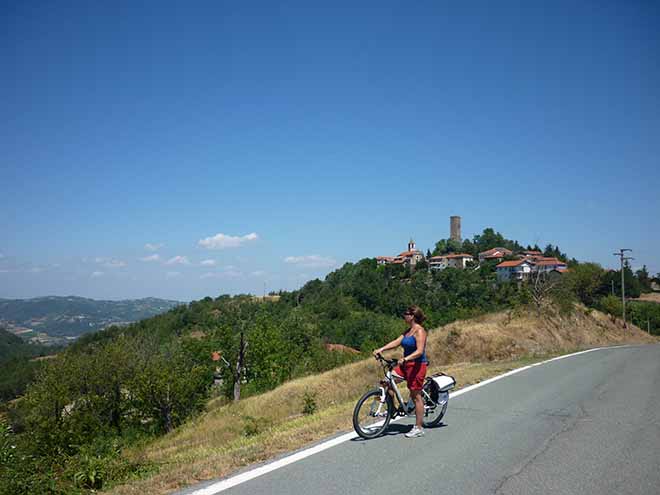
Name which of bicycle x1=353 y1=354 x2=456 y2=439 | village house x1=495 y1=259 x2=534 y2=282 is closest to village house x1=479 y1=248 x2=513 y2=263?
village house x1=495 y1=259 x2=534 y2=282

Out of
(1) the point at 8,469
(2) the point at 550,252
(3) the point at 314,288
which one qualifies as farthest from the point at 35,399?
(2) the point at 550,252

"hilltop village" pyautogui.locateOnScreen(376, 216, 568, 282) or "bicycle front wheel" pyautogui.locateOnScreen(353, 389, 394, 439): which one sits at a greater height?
"hilltop village" pyautogui.locateOnScreen(376, 216, 568, 282)

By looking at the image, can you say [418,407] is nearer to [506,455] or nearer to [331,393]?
[506,455]

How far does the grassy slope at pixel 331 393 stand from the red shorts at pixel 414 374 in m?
1.25

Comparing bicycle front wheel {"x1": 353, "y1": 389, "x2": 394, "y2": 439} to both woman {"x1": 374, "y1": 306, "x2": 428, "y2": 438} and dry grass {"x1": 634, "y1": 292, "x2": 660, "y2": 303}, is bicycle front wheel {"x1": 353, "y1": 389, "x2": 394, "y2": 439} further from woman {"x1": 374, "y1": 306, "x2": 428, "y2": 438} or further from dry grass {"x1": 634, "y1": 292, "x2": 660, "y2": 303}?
dry grass {"x1": 634, "y1": 292, "x2": 660, "y2": 303}

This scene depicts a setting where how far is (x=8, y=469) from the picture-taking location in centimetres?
492

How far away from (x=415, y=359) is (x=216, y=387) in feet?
168

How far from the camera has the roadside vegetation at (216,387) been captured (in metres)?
5.53

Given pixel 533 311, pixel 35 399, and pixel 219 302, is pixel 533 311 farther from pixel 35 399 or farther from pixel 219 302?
pixel 219 302

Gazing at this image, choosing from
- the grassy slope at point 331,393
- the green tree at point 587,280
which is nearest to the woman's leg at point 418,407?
the grassy slope at point 331,393

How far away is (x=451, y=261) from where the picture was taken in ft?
461

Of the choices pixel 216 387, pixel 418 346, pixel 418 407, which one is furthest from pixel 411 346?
pixel 216 387

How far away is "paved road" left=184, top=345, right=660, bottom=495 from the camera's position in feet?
14.1

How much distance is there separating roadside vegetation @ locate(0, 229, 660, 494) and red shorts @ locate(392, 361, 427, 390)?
1296mm
